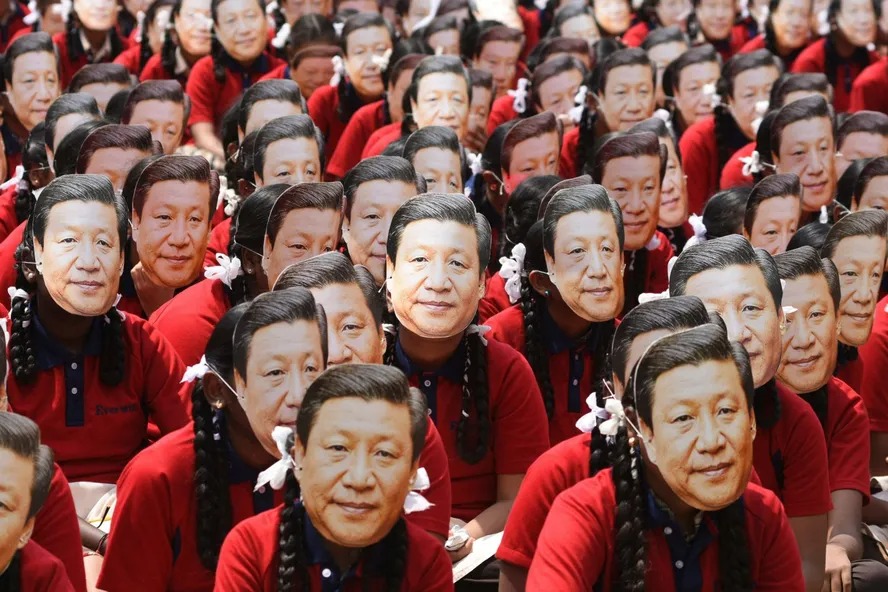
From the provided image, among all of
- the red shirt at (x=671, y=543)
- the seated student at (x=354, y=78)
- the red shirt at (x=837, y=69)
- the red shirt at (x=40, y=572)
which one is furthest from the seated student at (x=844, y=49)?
the red shirt at (x=40, y=572)

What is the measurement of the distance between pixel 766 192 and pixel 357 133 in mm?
2395

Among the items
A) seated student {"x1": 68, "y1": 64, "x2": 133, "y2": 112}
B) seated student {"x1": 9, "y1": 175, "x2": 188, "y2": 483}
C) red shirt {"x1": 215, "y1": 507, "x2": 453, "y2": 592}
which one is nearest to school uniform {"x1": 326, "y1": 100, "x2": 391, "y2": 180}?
seated student {"x1": 68, "y1": 64, "x2": 133, "y2": 112}

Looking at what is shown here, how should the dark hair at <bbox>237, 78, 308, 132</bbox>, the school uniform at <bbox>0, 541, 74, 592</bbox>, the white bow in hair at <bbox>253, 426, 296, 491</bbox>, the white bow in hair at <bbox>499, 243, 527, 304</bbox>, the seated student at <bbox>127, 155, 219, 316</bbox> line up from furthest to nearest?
the dark hair at <bbox>237, 78, 308, 132</bbox>, the seated student at <bbox>127, 155, 219, 316</bbox>, the white bow in hair at <bbox>499, 243, 527, 304</bbox>, the white bow in hair at <bbox>253, 426, 296, 491</bbox>, the school uniform at <bbox>0, 541, 74, 592</bbox>

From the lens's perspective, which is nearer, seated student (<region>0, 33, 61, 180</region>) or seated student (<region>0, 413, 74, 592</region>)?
seated student (<region>0, 413, 74, 592</region>)

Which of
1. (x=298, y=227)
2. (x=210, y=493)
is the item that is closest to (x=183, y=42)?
(x=298, y=227)

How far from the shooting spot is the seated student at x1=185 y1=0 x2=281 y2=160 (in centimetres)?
757

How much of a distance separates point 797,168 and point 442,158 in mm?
1331

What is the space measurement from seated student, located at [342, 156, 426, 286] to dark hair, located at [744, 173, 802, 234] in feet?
3.41

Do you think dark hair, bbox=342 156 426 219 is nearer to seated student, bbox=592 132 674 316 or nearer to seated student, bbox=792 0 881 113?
seated student, bbox=592 132 674 316

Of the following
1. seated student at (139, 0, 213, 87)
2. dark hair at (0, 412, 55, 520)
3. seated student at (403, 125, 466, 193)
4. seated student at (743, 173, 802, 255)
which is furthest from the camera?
seated student at (139, 0, 213, 87)

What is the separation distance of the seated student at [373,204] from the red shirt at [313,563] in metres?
1.76

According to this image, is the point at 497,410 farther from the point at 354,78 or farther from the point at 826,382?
the point at 354,78

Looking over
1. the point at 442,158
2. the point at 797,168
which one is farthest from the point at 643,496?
the point at 797,168

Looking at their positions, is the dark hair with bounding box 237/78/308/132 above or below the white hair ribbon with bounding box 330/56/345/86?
below
